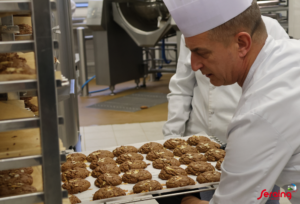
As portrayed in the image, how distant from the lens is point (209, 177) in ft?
4.46

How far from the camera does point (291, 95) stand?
853 mm

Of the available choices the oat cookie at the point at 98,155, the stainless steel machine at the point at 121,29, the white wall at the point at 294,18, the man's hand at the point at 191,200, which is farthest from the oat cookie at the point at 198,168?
the stainless steel machine at the point at 121,29

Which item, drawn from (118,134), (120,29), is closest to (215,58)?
(118,134)

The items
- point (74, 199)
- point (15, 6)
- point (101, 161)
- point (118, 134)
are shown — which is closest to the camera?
point (15, 6)

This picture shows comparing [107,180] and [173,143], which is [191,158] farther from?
[107,180]

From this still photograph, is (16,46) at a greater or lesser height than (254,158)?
greater

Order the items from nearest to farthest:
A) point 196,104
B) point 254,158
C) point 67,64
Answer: point 254,158, point 196,104, point 67,64

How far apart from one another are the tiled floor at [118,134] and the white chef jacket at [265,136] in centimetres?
270

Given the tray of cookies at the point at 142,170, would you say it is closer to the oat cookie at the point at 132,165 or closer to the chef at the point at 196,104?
the oat cookie at the point at 132,165

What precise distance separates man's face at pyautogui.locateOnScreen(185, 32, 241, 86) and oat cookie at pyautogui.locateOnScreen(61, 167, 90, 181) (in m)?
0.75

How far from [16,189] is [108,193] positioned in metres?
0.62

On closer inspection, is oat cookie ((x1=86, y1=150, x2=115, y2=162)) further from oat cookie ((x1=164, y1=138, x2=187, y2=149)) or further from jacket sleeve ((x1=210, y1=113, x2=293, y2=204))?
jacket sleeve ((x1=210, y1=113, x2=293, y2=204))

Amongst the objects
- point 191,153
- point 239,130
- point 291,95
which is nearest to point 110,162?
point 191,153

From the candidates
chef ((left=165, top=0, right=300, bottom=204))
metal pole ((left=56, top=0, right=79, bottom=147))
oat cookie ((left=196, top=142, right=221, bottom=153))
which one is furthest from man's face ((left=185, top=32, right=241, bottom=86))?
metal pole ((left=56, top=0, right=79, bottom=147))
